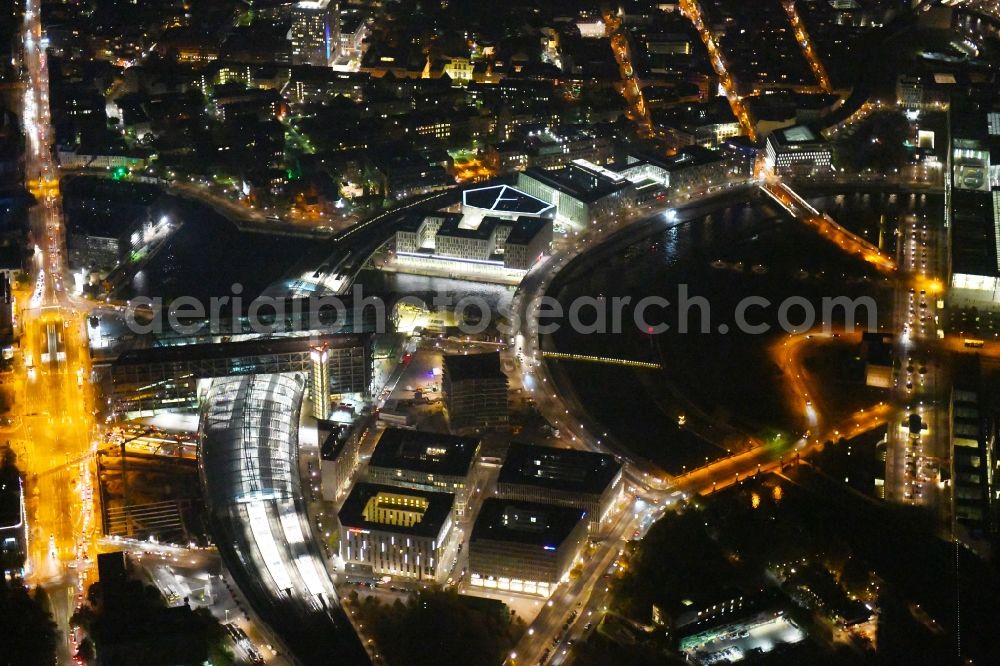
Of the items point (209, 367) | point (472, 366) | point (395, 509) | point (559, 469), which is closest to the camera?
point (395, 509)

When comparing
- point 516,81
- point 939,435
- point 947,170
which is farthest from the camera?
point 516,81

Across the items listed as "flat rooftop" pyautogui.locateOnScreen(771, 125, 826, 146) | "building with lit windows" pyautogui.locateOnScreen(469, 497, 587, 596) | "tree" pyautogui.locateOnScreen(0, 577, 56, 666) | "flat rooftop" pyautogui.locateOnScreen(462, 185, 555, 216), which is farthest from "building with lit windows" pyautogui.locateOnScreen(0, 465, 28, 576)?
"flat rooftop" pyautogui.locateOnScreen(771, 125, 826, 146)

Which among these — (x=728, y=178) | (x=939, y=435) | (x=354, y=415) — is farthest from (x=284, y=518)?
(x=728, y=178)

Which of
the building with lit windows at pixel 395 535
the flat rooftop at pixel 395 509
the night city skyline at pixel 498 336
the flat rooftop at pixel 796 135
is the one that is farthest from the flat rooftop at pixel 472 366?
the flat rooftop at pixel 796 135

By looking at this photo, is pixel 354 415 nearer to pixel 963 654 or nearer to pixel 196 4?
pixel 963 654

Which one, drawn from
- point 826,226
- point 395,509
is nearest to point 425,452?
point 395,509

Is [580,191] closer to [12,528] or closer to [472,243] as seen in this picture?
[472,243]
